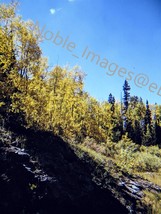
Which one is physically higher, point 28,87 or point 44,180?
point 28,87

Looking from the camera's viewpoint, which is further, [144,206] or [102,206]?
[144,206]

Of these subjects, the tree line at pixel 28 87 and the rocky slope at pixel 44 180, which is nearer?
the rocky slope at pixel 44 180

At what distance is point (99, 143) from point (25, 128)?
35.1 ft

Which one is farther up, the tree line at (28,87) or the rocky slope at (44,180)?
the tree line at (28,87)

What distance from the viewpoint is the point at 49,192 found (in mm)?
9617

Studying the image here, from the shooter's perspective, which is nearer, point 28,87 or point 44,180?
point 44,180

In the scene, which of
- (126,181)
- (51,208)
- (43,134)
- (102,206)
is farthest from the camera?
(126,181)

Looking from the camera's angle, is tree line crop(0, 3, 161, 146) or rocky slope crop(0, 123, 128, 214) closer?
rocky slope crop(0, 123, 128, 214)

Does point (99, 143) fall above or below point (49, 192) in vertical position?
above

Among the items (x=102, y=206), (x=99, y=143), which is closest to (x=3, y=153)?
(x=102, y=206)

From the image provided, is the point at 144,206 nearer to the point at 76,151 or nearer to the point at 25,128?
the point at 76,151

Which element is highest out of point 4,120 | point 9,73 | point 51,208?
point 9,73

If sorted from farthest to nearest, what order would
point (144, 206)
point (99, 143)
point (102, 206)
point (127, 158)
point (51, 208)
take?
point (99, 143), point (127, 158), point (144, 206), point (102, 206), point (51, 208)

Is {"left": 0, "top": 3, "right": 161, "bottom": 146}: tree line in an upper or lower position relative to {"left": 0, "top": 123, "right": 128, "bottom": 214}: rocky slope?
upper
